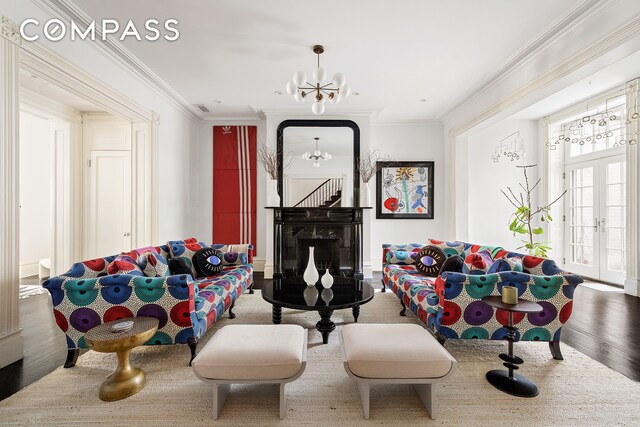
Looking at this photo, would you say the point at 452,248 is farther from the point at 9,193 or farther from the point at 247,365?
the point at 9,193

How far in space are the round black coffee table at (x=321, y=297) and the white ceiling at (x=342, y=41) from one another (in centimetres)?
271

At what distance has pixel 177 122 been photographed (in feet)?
16.7

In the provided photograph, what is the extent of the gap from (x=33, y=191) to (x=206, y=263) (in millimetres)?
4360

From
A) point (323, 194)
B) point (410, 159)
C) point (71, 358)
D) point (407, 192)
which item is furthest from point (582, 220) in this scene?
point (71, 358)

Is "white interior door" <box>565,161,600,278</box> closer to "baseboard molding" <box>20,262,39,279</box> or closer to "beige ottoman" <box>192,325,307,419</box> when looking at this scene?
"beige ottoman" <box>192,325,307,419</box>

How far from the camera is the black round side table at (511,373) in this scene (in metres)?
1.90

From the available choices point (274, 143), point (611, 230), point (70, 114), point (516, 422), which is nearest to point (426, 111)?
point (274, 143)

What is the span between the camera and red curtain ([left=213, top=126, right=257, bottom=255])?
591 cm

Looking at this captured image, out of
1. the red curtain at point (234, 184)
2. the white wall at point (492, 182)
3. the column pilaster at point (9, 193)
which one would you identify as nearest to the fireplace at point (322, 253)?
the red curtain at point (234, 184)

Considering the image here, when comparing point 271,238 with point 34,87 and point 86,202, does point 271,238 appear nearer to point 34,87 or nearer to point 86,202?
point 86,202

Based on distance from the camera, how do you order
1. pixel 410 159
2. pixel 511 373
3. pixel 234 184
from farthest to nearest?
pixel 410 159, pixel 234 184, pixel 511 373

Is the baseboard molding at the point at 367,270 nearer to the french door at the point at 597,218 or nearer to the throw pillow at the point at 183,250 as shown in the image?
the throw pillow at the point at 183,250

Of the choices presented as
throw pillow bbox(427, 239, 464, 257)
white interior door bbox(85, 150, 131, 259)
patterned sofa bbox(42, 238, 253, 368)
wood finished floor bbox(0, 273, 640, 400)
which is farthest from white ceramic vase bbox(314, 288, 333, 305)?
white interior door bbox(85, 150, 131, 259)

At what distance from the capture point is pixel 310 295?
2811mm
